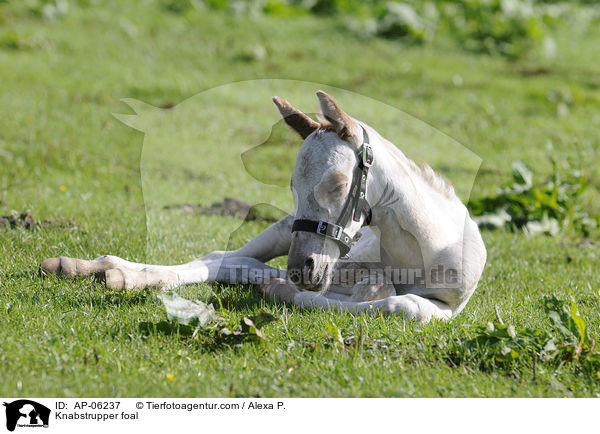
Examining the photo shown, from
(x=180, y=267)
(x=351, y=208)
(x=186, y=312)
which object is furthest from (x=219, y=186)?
(x=351, y=208)

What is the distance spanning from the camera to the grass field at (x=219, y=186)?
3.86m

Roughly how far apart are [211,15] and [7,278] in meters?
15.2

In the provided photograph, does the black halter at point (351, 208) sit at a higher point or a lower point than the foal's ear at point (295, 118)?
lower

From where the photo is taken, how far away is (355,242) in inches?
185

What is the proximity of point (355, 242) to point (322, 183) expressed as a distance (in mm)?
787

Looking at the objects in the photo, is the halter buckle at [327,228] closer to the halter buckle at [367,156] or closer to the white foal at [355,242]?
the white foal at [355,242]

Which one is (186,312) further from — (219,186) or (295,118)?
(219,186)

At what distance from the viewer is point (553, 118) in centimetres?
1370

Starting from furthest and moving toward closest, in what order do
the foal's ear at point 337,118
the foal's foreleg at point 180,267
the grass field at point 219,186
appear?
the foal's foreleg at point 180,267 < the foal's ear at point 337,118 < the grass field at point 219,186

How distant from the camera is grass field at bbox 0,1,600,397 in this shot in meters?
3.86
